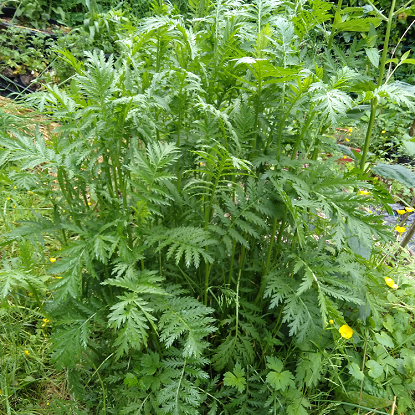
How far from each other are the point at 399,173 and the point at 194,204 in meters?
0.84

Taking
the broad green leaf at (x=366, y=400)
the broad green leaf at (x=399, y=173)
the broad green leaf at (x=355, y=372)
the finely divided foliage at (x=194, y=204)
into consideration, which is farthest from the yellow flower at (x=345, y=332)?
the broad green leaf at (x=399, y=173)

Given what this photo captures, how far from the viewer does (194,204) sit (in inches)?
52.8

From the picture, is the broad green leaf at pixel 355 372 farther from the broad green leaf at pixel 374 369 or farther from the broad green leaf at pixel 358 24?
the broad green leaf at pixel 358 24

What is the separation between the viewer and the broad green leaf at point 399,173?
4.55 feet

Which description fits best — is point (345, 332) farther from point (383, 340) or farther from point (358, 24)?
point (358, 24)

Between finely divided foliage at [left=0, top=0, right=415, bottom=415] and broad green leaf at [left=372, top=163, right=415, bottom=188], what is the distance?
265 mm

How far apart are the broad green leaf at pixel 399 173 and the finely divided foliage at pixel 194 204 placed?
0.26 metres

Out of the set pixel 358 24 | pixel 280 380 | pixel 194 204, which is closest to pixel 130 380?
pixel 280 380

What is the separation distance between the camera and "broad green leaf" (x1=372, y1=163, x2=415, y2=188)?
1.39 metres

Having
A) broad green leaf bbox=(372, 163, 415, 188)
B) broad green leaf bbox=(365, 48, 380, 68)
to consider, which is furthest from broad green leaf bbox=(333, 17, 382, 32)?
broad green leaf bbox=(372, 163, 415, 188)

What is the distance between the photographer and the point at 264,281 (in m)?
1.34

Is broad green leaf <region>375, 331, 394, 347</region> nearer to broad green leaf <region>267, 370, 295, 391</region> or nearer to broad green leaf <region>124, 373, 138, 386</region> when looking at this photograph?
broad green leaf <region>267, 370, 295, 391</region>

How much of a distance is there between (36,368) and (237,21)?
173 cm

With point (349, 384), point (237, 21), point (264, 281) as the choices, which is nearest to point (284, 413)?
point (349, 384)
